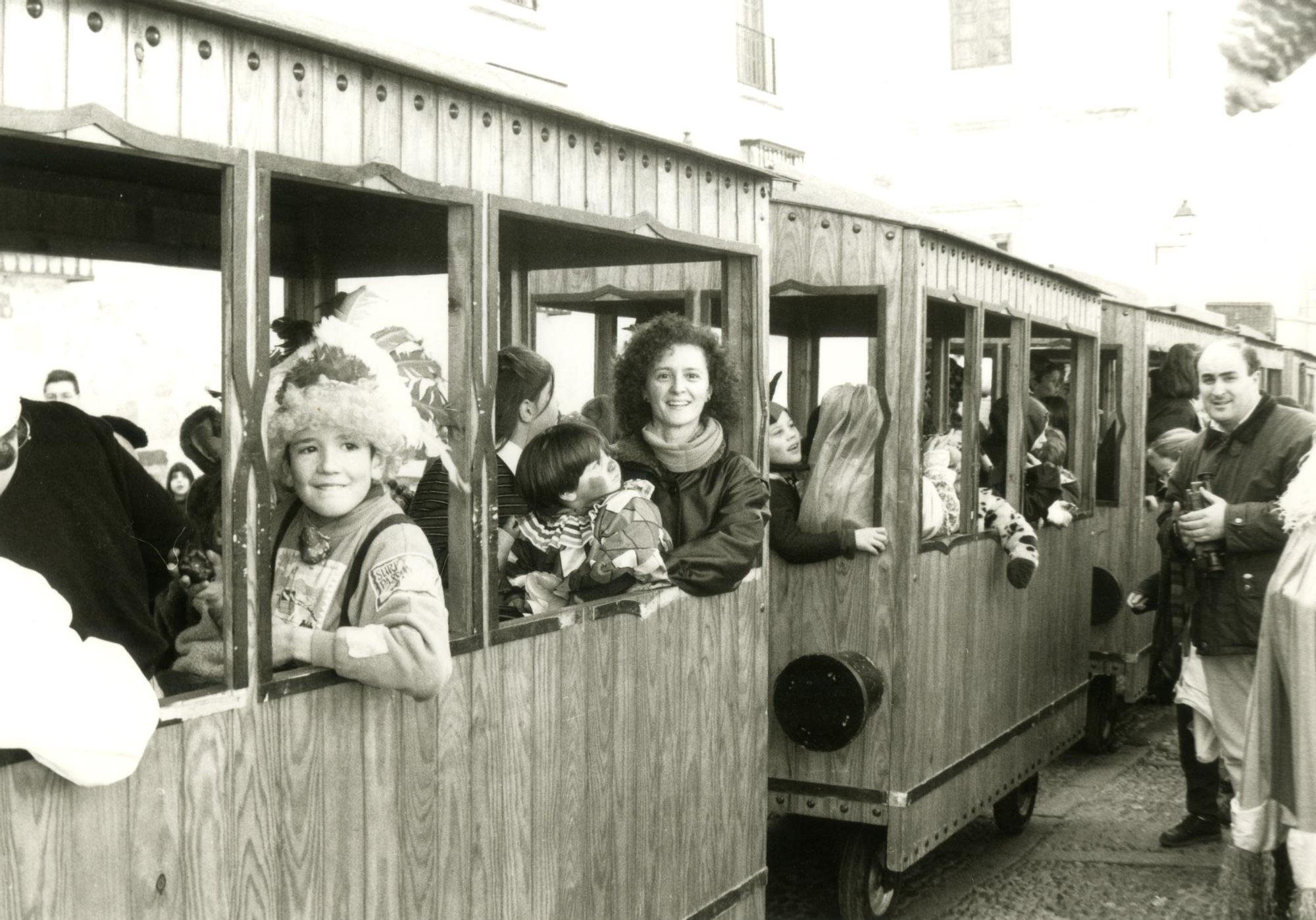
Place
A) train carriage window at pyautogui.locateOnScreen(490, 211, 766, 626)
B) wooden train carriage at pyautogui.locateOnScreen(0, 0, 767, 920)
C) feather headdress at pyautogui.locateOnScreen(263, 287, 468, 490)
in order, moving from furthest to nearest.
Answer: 1. train carriage window at pyautogui.locateOnScreen(490, 211, 766, 626)
2. feather headdress at pyautogui.locateOnScreen(263, 287, 468, 490)
3. wooden train carriage at pyautogui.locateOnScreen(0, 0, 767, 920)

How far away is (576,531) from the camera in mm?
3965

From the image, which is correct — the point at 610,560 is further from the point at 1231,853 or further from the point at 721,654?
the point at 1231,853

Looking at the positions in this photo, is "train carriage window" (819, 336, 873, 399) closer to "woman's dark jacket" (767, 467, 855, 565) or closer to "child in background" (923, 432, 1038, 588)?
"child in background" (923, 432, 1038, 588)

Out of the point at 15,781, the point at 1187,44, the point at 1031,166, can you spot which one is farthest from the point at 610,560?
the point at 1031,166

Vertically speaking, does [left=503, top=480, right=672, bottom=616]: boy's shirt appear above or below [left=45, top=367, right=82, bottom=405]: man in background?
below

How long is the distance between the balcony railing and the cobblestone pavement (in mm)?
11865

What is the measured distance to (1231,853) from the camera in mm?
4270

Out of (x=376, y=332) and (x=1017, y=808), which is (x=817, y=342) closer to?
(x=1017, y=808)

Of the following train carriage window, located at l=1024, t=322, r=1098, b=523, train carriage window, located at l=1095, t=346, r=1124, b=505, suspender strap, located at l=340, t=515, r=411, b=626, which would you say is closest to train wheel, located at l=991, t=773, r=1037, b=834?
train carriage window, located at l=1024, t=322, r=1098, b=523

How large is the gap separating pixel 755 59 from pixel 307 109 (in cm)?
1602

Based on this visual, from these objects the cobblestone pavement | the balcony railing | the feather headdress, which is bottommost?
the cobblestone pavement

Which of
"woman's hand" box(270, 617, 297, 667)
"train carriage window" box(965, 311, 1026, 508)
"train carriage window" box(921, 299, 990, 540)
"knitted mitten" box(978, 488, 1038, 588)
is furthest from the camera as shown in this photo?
"train carriage window" box(965, 311, 1026, 508)

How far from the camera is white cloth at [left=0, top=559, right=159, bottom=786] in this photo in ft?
6.87

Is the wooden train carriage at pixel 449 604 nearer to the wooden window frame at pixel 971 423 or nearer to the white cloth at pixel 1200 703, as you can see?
the wooden window frame at pixel 971 423
